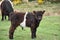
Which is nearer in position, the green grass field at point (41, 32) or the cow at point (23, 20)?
the cow at point (23, 20)

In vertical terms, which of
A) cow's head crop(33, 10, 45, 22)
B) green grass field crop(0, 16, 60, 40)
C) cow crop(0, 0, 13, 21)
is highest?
cow's head crop(33, 10, 45, 22)

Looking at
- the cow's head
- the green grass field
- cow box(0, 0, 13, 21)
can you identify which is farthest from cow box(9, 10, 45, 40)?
cow box(0, 0, 13, 21)

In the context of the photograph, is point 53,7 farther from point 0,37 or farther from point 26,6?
point 0,37

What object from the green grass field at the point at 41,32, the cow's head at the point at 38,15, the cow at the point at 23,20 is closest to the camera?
the cow's head at the point at 38,15

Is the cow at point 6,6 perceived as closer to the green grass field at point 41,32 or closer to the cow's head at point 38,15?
the green grass field at point 41,32

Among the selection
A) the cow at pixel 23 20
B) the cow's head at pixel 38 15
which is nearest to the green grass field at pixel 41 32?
the cow at pixel 23 20

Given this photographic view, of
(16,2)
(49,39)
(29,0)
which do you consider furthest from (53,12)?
(49,39)

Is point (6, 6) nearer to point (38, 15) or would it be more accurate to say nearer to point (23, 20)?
point (23, 20)

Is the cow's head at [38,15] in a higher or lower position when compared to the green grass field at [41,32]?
higher

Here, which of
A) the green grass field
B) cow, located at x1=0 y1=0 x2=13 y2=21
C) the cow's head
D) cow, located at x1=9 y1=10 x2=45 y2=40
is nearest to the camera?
the cow's head

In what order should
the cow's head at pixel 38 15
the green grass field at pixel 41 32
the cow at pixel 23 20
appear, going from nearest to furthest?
the cow's head at pixel 38 15, the cow at pixel 23 20, the green grass field at pixel 41 32

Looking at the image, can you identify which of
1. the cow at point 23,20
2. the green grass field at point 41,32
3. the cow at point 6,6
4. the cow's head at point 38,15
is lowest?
the green grass field at point 41,32

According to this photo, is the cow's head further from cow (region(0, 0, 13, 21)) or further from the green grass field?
cow (region(0, 0, 13, 21))

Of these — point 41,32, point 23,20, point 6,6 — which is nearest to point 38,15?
point 23,20
